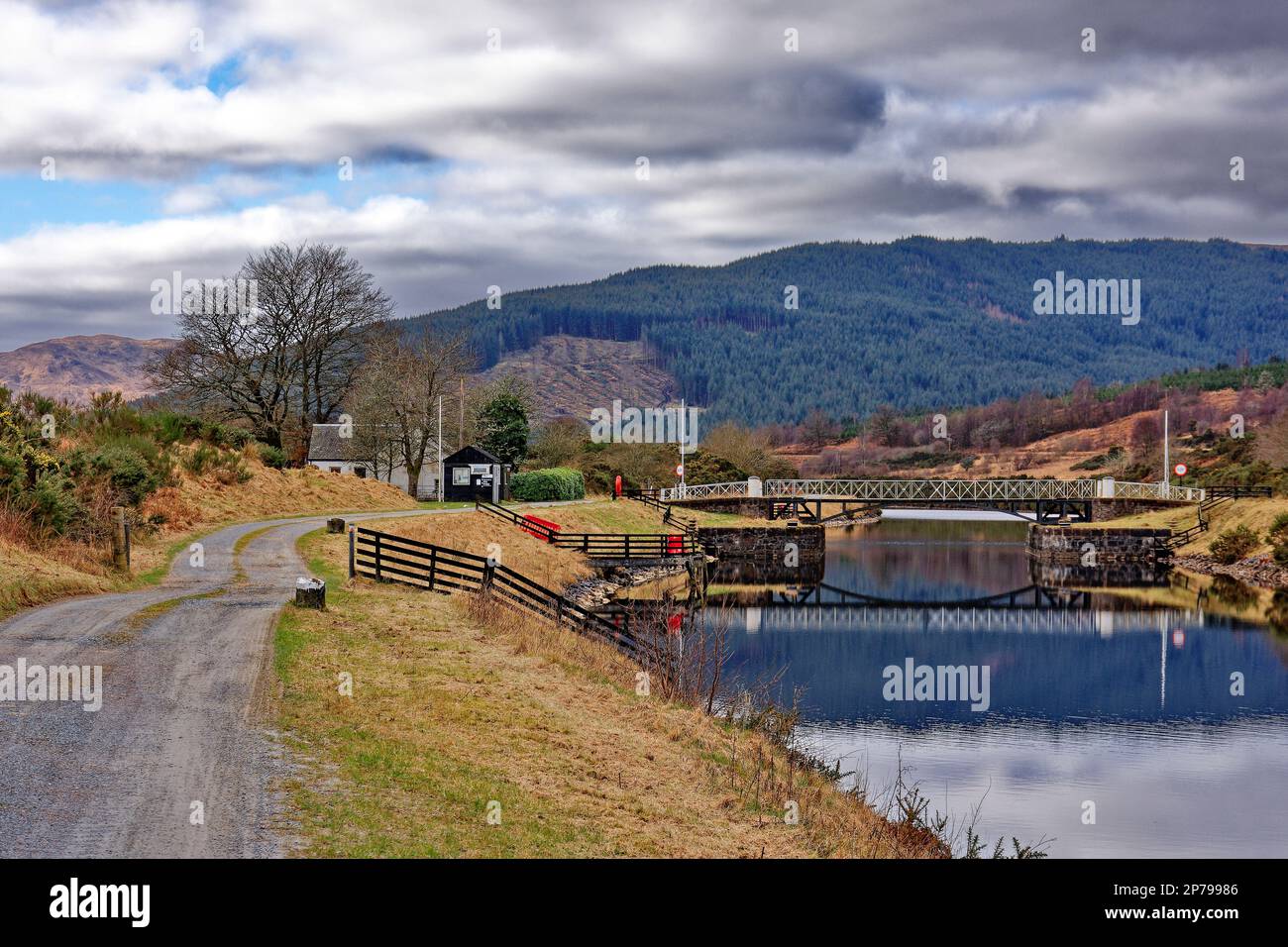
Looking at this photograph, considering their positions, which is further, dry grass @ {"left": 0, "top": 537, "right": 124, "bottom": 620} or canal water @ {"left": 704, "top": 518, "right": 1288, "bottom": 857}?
dry grass @ {"left": 0, "top": 537, "right": 124, "bottom": 620}

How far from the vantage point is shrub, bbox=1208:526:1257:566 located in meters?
70.4

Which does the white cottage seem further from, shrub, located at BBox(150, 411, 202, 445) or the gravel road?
Result: the gravel road

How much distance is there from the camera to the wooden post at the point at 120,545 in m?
33.1

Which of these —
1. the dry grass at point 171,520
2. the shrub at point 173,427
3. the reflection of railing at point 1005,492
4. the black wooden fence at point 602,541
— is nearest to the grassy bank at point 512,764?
the dry grass at point 171,520

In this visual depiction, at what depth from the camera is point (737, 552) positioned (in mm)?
82938

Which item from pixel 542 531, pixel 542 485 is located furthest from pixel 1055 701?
pixel 542 485

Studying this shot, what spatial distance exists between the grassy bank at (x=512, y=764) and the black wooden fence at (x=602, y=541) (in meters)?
32.2

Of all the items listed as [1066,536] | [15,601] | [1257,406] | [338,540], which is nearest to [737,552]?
[1066,536]

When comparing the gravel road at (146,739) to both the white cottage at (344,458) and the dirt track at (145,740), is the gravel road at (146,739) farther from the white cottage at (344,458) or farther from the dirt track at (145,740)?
the white cottage at (344,458)

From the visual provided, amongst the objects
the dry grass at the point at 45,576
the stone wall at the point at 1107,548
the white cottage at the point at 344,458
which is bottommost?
the stone wall at the point at 1107,548

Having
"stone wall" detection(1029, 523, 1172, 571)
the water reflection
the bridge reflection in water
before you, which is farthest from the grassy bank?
"stone wall" detection(1029, 523, 1172, 571)

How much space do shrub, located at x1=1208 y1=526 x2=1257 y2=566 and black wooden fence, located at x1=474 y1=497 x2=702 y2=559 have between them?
1260 inches

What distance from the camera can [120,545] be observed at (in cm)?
3375

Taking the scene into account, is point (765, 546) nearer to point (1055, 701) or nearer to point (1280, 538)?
point (1280, 538)
